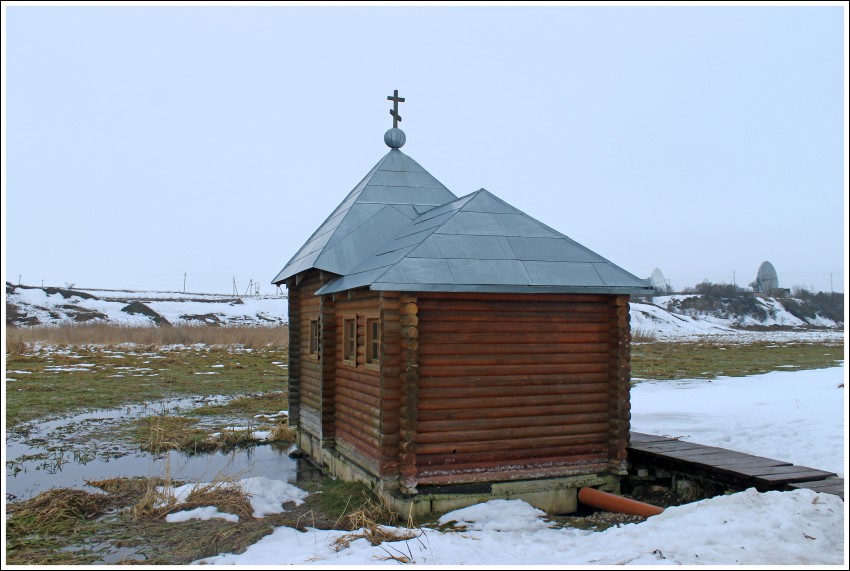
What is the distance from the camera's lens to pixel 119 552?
7.22 meters

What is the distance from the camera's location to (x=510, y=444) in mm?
8773

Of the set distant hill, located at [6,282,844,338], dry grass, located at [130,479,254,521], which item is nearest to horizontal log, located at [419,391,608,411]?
dry grass, located at [130,479,254,521]

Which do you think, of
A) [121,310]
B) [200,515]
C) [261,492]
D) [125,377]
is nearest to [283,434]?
[261,492]

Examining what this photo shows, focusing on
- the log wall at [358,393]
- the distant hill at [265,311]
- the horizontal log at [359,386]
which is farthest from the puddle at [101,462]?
the distant hill at [265,311]

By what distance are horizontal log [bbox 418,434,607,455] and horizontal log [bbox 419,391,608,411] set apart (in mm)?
444

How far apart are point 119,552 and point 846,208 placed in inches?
291

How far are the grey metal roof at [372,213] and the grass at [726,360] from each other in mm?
12934

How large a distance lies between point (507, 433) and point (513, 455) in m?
0.30

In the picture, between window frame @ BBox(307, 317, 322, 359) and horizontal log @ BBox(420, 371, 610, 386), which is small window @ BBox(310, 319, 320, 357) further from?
horizontal log @ BBox(420, 371, 610, 386)

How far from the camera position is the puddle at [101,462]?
10.8 m

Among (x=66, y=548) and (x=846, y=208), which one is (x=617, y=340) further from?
(x=66, y=548)

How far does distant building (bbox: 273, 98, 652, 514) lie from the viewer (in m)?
8.39

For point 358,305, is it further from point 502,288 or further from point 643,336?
point 643,336

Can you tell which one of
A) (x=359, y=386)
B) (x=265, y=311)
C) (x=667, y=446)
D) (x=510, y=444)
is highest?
(x=265, y=311)
